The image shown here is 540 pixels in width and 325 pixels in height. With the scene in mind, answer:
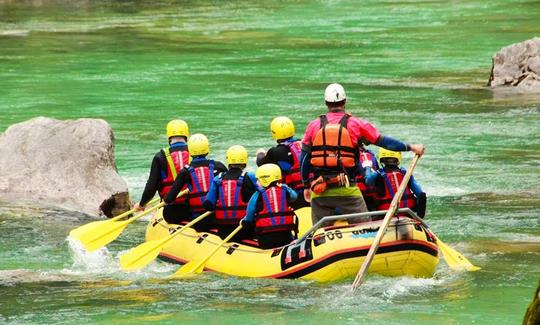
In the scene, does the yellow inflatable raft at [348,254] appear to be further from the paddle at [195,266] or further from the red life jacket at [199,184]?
the red life jacket at [199,184]

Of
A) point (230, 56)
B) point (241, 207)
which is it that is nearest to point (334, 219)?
point (241, 207)

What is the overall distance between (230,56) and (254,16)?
41.1ft

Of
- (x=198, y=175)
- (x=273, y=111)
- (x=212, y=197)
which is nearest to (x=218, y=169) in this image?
(x=198, y=175)

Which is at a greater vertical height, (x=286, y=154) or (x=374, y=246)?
(x=286, y=154)

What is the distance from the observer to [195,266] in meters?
11.9

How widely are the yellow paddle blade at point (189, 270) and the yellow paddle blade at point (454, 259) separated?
83.5 inches

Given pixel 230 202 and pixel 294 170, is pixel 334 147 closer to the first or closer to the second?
pixel 230 202

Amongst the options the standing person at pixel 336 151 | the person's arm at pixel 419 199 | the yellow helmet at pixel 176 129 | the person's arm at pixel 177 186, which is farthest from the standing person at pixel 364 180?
the yellow helmet at pixel 176 129

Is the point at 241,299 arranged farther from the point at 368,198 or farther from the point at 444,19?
the point at 444,19

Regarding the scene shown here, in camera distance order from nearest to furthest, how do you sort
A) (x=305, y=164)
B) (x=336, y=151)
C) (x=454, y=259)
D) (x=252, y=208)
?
(x=336, y=151) < (x=305, y=164) < (x=252, y=208) < (x=454, y=259)

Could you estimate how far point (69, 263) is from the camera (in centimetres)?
1298

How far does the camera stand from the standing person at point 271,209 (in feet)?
36.9

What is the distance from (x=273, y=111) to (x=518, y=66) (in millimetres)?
5556

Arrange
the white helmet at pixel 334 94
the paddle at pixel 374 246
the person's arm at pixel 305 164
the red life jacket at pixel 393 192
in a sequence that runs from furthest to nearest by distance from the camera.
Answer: the red life jacket at pixel 393 192 < the person's arm at pixel 305 164 < the white helmet at pixel 334 94 < the paddle at pixel 374 246
